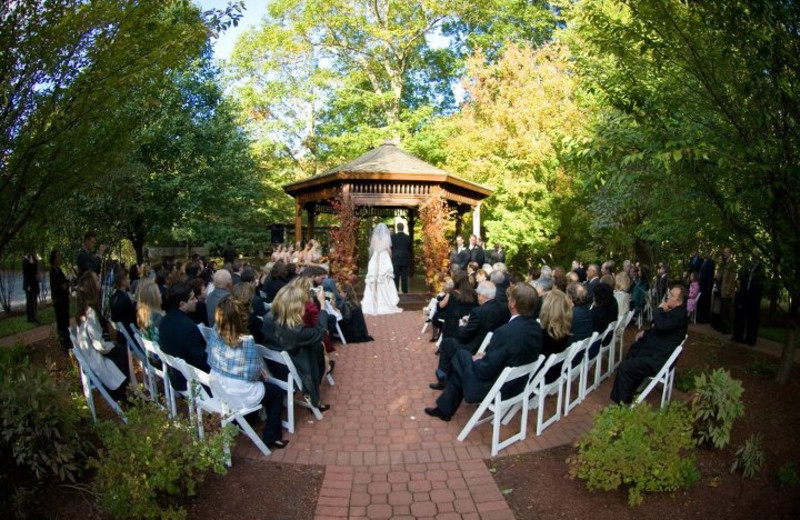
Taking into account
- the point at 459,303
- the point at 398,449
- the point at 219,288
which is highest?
the point at 219,288

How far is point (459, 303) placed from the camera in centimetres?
709

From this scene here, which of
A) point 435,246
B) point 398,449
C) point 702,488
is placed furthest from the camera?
point 435,246

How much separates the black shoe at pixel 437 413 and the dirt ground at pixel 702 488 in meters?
0.90

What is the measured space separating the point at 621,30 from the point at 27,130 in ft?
18.8

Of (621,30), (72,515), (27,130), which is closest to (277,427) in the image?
(72,515)

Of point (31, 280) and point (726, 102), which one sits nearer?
point (726, 102)

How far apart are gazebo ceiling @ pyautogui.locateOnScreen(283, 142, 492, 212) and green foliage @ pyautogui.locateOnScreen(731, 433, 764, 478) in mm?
9857

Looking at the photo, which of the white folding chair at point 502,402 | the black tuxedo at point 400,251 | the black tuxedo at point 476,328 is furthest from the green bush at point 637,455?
the black tuxedo at point 400,251

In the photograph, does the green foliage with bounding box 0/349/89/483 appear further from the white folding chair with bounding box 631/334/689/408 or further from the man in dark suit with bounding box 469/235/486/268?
the man in dark suit with bounding box 469/235/486/268

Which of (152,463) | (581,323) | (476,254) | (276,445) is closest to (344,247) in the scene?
(476,254)

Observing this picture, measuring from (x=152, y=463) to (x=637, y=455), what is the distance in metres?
3.33

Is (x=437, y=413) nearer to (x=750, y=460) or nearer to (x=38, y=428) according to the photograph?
(x=750, y=460)

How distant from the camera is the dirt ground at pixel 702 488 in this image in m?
3.72

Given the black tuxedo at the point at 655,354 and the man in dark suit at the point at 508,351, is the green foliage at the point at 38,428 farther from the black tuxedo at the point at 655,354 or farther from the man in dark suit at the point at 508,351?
the black tuxedo at the point at 655,354
